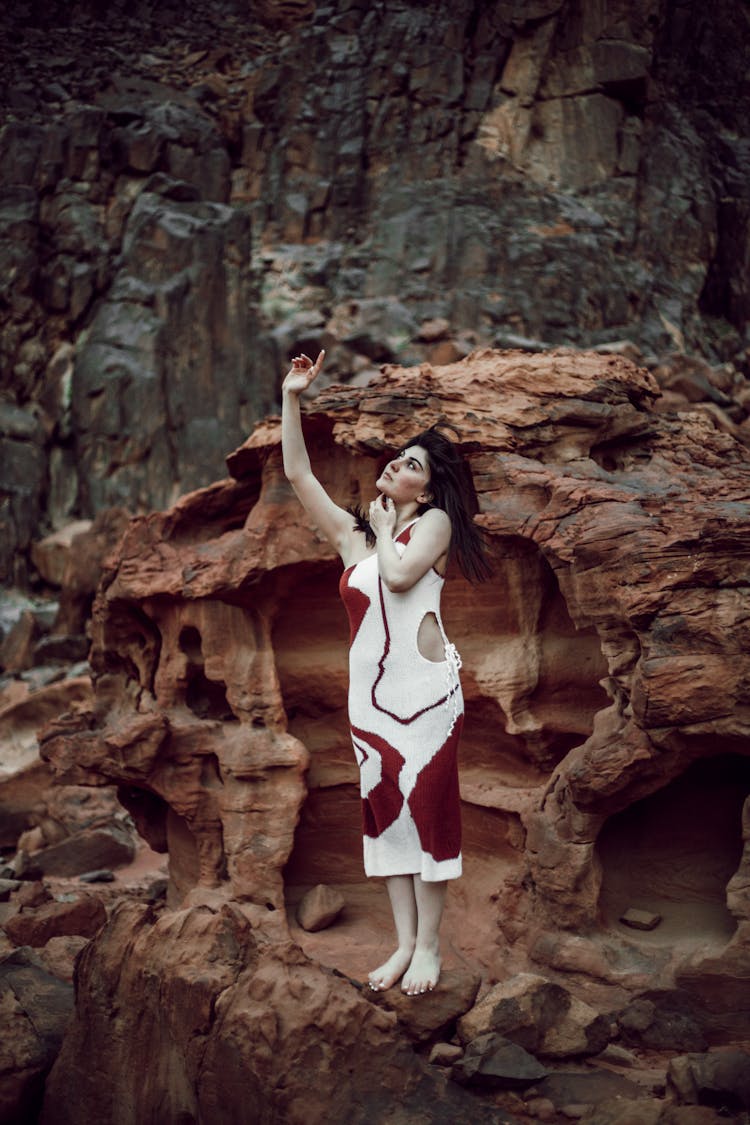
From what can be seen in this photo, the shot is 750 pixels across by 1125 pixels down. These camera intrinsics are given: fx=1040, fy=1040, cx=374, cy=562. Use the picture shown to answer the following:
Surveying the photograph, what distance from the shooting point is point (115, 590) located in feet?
24.3

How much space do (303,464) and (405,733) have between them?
4.23 feet

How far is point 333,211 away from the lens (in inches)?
973

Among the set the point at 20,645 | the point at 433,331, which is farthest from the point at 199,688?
the point at 433,331

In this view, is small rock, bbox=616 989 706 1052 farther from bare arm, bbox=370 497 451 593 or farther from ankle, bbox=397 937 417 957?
bare arm, bbox=370 497 451 593

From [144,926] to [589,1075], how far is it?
6.22 ft

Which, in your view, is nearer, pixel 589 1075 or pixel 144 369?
pixel 589 1075

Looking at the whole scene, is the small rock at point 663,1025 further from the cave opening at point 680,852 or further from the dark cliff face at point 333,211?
the dark cliff face at point 333,211

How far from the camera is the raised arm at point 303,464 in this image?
4641 millimetres

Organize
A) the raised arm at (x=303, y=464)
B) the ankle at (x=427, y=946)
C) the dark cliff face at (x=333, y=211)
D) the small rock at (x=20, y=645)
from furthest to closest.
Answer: the dark cliff face at (x=333, y=211), the small rock at (x=20, y=645), the raised arm at (x=303, y=464), the ankle at (x=427, y=946)

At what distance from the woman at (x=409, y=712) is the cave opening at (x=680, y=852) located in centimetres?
163

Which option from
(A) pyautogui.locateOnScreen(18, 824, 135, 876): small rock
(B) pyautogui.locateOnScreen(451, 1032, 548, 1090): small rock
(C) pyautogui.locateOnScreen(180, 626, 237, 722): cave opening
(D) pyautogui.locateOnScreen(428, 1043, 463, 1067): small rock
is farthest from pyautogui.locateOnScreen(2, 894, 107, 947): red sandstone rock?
(B) pyautogui.locateOnScreen(451, 1032, 548, 1090): small rock

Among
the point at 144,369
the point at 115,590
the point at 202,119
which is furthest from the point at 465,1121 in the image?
the point at 202,119

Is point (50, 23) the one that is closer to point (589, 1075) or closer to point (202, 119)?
point (202, 119)

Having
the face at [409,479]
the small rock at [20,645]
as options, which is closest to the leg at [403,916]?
the face at [409,479]
